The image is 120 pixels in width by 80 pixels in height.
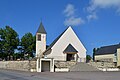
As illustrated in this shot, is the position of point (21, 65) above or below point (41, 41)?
below

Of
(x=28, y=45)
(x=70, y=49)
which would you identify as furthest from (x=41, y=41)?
(x=28, y=45)

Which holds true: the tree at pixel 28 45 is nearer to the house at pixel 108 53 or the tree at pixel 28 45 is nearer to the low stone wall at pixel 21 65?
the low stone wall at pixel 21 65

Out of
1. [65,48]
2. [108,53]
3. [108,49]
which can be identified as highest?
[108,49]

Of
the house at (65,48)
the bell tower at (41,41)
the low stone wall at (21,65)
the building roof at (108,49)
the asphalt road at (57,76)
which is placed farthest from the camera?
the building roof at (108,49)

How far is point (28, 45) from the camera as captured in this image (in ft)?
226

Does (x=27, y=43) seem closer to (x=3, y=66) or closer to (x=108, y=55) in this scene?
(x=3, y=66)

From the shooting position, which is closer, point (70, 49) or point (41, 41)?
point (70, 49)

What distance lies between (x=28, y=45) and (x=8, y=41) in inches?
270

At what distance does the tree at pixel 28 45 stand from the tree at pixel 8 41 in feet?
8.66

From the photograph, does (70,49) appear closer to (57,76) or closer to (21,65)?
(21,65)

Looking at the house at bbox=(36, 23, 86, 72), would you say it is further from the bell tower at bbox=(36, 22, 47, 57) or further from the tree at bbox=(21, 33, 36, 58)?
the tree at bbox=(21, 33, 36, 58)

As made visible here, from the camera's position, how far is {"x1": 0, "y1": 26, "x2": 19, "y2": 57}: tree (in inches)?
2520

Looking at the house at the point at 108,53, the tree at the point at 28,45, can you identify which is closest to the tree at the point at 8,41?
the tree at the point at 28,45

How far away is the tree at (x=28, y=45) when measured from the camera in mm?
68062
